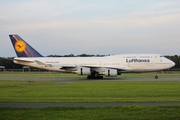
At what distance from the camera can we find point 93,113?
1406 cm

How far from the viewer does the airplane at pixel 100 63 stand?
5138cm

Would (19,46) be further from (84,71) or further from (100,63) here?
(100,63)

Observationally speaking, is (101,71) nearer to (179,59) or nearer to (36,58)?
(36,58)

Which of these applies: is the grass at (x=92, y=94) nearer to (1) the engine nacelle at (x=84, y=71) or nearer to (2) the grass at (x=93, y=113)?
(2) the grass at (x=93, y=113)

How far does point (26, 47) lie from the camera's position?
186ft

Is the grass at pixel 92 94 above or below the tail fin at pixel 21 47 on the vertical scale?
below

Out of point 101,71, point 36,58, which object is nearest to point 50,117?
point 101,71

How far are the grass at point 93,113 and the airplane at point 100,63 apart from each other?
115 ft

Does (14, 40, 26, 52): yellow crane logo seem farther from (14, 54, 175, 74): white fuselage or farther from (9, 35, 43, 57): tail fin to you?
(14, 54, 175, 74): white fuselage

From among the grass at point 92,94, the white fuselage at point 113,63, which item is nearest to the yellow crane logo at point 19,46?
the white fuselage at point 113,63

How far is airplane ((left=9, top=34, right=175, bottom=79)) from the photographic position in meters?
51.4

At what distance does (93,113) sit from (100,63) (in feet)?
129

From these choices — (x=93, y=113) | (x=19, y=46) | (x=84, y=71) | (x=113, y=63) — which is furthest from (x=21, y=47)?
(x=93, y=113)

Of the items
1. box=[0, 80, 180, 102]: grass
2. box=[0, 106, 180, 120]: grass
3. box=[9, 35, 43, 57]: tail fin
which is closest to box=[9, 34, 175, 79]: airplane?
box=[9, 35, 43, 57]: tail fin
